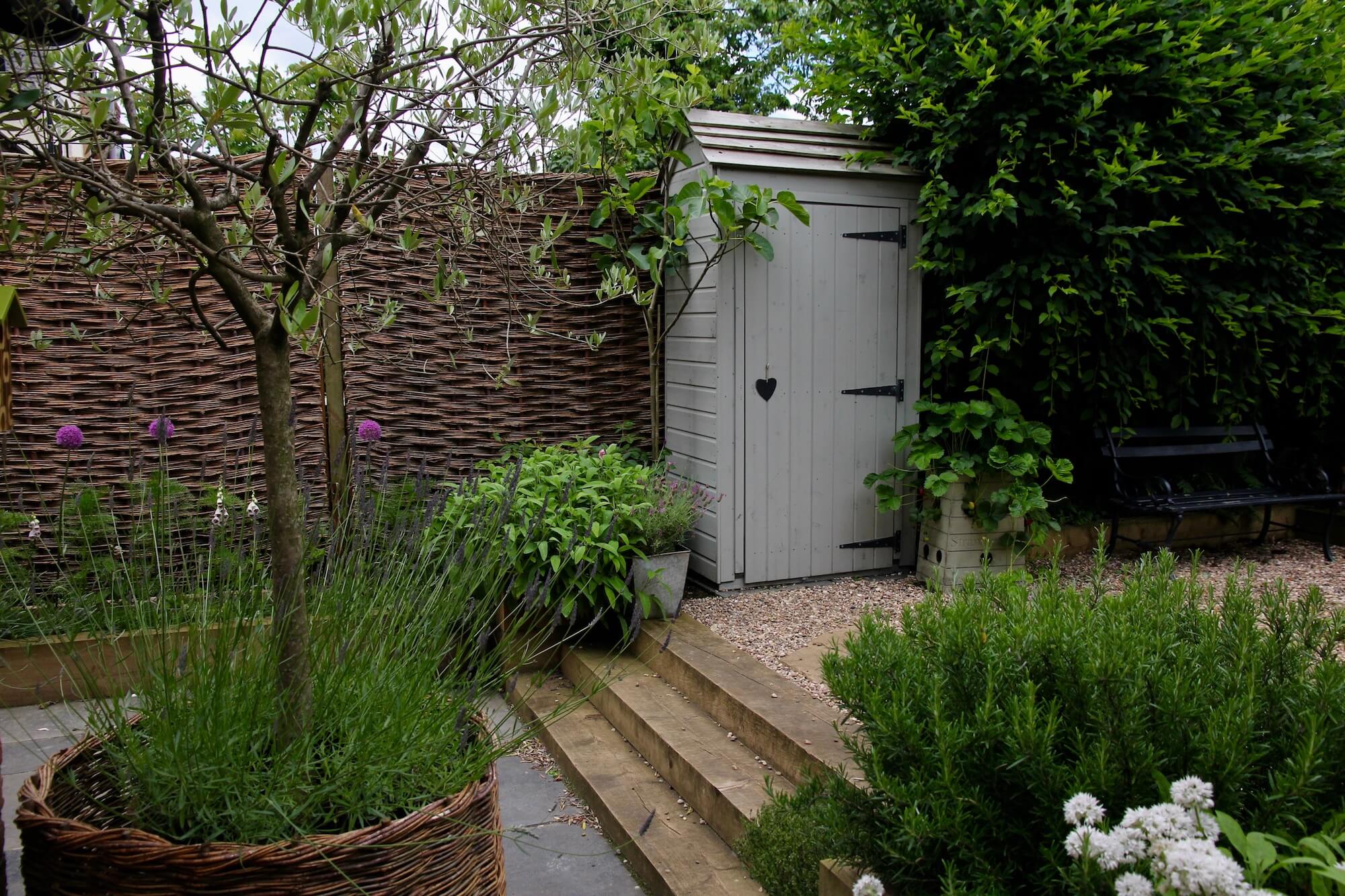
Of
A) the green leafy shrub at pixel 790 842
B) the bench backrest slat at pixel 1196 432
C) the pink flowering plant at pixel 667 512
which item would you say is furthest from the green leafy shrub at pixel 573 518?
the bench backrest slat at pixel 1196 432

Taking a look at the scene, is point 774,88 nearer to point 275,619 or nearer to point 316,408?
point 316,408

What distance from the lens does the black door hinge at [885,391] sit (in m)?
4.95

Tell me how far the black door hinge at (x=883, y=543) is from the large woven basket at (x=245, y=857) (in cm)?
348

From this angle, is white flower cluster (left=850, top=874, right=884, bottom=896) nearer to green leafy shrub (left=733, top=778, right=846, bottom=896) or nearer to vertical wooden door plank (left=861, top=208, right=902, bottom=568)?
green leafy shrub (left=733, top=778, right=846, bottom=896)

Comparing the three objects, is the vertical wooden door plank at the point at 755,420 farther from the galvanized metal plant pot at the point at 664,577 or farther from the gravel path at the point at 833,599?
the galvanized metal plant pot at the point at 664,577

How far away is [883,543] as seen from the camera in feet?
16.8

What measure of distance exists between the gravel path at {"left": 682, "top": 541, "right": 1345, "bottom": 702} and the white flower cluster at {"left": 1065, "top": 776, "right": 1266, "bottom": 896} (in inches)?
83.1

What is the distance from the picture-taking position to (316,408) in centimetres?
478

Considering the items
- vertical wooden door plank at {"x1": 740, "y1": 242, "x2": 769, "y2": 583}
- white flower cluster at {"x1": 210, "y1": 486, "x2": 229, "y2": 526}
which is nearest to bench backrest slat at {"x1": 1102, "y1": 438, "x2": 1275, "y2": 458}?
vertical wooden door plank at {"x1": 740, "y1": 242, "x2": 769, "y2": 583}

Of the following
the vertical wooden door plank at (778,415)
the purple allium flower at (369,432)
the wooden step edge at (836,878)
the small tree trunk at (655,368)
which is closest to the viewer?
the wooden step edge at (836,878)

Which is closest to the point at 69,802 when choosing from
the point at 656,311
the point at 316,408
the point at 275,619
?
the point at 275,619

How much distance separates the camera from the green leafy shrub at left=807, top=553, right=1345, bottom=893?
154 centimetres

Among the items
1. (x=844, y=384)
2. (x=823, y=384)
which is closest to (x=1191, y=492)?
(x=844, y=384)

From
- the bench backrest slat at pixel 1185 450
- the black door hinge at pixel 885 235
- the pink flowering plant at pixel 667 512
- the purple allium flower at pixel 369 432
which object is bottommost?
the pink flowering plant at pixel 667 512
